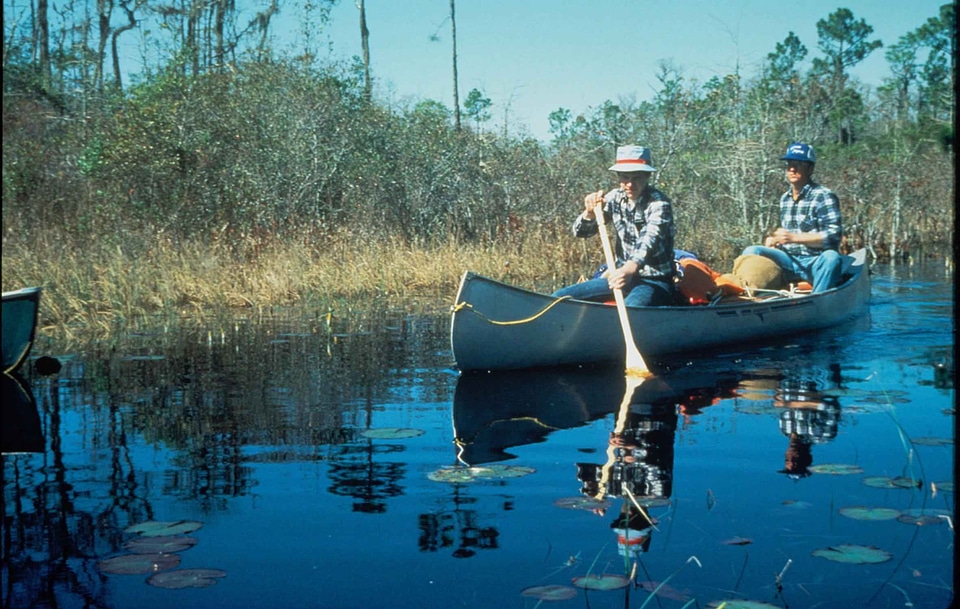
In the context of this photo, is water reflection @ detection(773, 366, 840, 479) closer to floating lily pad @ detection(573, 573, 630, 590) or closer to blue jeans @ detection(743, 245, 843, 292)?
floating lily pad @ detection(573, 573, 630, 590)

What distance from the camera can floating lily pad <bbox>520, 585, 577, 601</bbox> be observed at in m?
3.02

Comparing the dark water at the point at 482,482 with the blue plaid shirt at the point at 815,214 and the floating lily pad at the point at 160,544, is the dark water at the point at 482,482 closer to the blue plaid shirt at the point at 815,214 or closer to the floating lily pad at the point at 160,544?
the floating lily pad at the point at 160,544

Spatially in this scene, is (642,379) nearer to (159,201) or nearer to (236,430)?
(236,430)

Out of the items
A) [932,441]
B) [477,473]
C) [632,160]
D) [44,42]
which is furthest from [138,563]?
[44,42]

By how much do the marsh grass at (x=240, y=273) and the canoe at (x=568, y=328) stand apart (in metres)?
4.07

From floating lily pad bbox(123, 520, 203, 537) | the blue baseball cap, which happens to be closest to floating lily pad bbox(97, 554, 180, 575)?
floating lily pad bbox(123, 520, 203, 537)

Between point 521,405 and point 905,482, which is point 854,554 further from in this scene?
point 521,405

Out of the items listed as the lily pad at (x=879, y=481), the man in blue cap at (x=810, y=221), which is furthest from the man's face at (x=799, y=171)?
the lily pad at (x=879, y=481)

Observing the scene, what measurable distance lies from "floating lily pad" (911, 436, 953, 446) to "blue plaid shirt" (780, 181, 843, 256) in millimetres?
4454

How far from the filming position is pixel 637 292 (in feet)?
25.5

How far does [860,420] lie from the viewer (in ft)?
18.3

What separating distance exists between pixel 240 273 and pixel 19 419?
656 cm

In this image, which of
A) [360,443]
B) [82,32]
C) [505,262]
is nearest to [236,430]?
[360,443]

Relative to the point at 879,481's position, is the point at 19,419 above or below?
above
